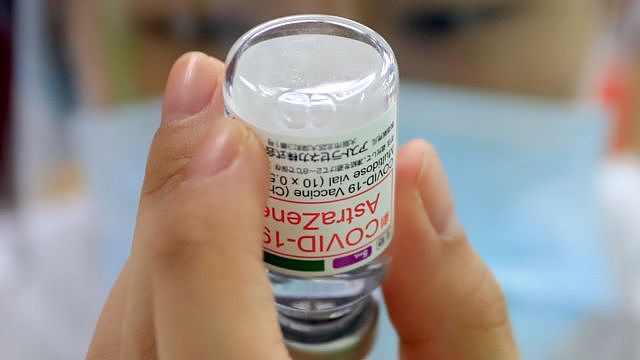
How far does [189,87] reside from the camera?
34cm

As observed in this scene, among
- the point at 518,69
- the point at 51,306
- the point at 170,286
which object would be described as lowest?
the point at 51,306

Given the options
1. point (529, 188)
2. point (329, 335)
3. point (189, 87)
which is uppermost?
point (189, 87)

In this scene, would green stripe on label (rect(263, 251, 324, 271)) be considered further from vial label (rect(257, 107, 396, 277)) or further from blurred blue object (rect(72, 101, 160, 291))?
blurred blue object (rect(72, 101, 160, 291))

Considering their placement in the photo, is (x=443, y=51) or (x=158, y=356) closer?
(x=158, y=356)

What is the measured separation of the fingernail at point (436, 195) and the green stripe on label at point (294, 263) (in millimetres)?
95

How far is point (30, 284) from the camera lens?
31.8 inches

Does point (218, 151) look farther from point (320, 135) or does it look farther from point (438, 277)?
point (438, 277)

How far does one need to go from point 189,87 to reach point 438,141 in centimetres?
51

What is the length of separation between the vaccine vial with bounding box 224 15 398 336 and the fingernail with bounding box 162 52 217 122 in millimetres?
25

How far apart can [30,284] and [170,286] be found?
0.58m

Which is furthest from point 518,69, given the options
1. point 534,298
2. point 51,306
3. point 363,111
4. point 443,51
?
point 363,111

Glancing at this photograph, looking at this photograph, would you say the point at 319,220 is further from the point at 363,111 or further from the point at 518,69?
the point at 518,69

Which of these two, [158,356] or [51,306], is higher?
[158,356]

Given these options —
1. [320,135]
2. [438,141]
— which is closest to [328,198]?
[320,135]
